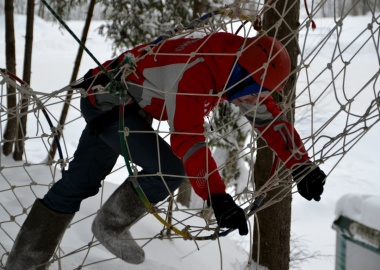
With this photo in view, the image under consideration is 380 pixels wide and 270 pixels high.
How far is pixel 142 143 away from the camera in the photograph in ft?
4.81

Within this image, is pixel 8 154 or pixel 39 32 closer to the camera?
pixel 8 154

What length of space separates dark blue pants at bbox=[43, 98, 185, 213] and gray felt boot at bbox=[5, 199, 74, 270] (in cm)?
3

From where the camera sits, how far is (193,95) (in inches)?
52.0

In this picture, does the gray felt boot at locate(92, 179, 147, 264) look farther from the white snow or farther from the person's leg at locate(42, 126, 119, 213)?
the white snow

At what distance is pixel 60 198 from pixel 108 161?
0.53 ft

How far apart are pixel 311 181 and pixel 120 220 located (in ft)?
1.70

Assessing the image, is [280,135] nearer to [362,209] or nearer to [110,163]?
[110,163]

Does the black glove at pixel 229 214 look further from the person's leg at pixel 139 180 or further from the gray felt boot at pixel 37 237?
the gray felt boot at pixel 37 237

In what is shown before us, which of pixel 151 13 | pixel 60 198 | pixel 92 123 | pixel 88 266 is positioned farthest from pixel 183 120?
pixel 151 13

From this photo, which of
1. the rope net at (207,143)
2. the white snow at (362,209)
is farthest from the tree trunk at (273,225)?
the white snow at (362,209)

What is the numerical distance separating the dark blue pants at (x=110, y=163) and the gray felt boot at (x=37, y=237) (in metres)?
0.03

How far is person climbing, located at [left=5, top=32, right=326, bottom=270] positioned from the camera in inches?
51.9

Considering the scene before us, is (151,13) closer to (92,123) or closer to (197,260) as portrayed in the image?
(197,260)

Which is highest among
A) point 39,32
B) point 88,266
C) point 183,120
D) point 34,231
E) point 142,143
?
point 183,120
